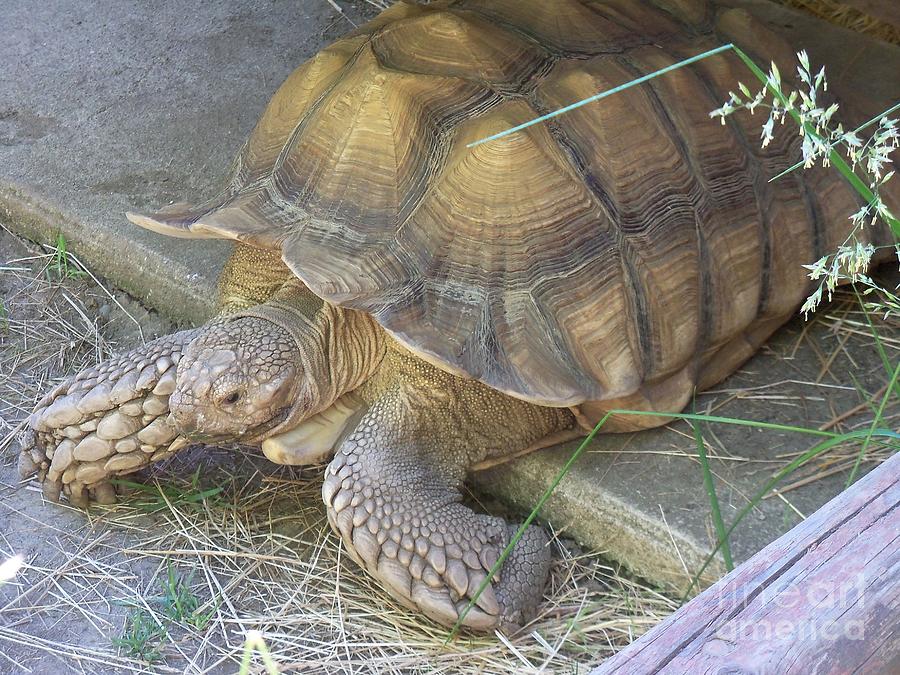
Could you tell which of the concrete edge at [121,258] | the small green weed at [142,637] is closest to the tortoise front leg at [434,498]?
the small green weed at [142,637]

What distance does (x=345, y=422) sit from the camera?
2789 millimetres

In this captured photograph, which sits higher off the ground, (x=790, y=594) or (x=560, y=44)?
(x=560, y=44)

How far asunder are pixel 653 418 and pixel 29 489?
68.1 inches

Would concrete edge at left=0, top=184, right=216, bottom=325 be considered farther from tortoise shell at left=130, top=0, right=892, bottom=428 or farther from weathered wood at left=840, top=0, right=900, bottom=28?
weathered wood at left=840, top=0, right=900, bottom=28

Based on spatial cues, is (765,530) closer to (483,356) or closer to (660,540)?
(660,540)

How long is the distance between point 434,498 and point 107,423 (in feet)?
2.90

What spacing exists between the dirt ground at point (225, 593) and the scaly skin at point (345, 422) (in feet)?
0.31

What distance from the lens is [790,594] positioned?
1.31 metres

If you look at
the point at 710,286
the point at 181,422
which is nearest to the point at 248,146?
the point at 181,422

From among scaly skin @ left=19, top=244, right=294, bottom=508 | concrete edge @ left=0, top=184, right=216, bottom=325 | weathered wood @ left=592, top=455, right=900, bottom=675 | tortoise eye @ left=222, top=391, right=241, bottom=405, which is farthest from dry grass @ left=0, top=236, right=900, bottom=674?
weathered wood @ left=592, top=455, right=900, bottom=675

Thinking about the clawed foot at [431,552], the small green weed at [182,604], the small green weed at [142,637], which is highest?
the clawed foot at [431,552]

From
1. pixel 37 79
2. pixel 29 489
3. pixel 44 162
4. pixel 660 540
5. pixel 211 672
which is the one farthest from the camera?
pixel 37 79

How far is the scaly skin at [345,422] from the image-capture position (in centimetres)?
248

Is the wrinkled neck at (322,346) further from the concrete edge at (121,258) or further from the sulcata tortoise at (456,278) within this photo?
the concrete edge at (121,258)
